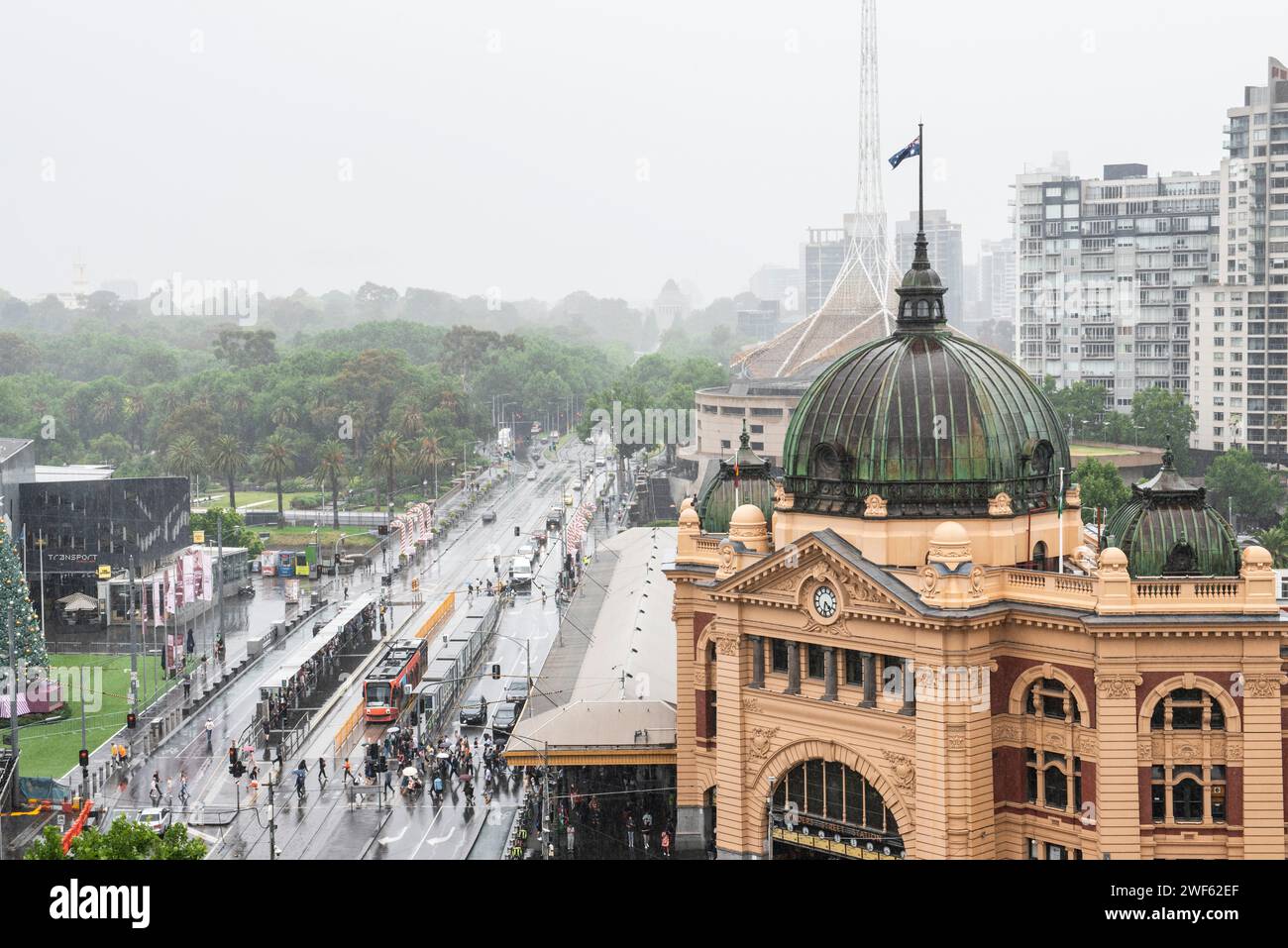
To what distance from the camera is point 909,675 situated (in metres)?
54.8

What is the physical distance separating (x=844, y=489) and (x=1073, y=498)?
25.8ft

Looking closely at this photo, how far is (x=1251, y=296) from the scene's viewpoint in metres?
172

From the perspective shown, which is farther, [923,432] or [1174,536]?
[923,432]

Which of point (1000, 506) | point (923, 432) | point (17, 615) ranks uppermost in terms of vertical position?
point (923, 432)

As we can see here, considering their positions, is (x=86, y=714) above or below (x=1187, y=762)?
below

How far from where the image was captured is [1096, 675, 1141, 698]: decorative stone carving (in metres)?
51.9

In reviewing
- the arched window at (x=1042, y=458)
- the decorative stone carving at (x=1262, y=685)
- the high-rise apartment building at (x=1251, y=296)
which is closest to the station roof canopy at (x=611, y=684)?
the arched window at (x=1042, y=458)

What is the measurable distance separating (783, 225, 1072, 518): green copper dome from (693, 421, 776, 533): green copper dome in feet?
23.4

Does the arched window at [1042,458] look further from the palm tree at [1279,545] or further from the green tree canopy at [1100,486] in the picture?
the palm tree at [1279,545]

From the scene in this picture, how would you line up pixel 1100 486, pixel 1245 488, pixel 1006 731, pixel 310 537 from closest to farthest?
pixel 1006 731 → pixel 1100 486 → pixel 1245 488 → pixel 310 537

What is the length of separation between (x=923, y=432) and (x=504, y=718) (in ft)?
112

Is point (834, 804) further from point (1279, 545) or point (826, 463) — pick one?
point (1279, 545)

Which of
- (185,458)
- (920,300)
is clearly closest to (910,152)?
(920,300)
